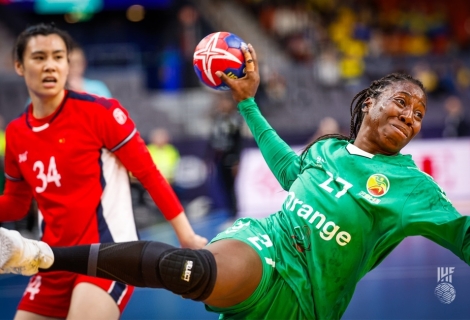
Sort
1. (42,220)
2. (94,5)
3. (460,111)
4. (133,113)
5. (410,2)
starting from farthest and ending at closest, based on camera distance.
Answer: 1. (410,2)
2. (94,5)
3. (133,113)
4. (460,111)
5. (42,220)

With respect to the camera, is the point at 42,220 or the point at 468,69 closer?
the point at 42,220

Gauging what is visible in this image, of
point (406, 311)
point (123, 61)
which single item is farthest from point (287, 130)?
point (406, 311)

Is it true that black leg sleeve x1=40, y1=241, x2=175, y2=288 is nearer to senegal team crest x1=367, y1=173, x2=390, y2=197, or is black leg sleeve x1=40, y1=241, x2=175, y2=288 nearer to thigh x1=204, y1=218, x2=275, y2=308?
thigh x1=204, y1=218, x2=275, y2=308

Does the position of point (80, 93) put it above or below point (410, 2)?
below

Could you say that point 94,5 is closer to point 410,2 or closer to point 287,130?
point 287,130

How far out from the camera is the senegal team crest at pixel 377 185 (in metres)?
3.01

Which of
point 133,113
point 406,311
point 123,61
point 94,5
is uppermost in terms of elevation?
point 94,5

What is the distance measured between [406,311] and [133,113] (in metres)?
10.1

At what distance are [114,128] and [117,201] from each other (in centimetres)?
40

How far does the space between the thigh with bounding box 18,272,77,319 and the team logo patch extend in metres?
0.84

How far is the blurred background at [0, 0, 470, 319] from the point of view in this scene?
6941 mm

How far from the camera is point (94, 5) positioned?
671 inches

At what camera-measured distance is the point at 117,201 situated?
3717 mm

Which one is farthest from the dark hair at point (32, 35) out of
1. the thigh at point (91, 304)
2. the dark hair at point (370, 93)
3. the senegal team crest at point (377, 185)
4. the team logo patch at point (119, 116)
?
the senegal team crest at point (377, 185)
